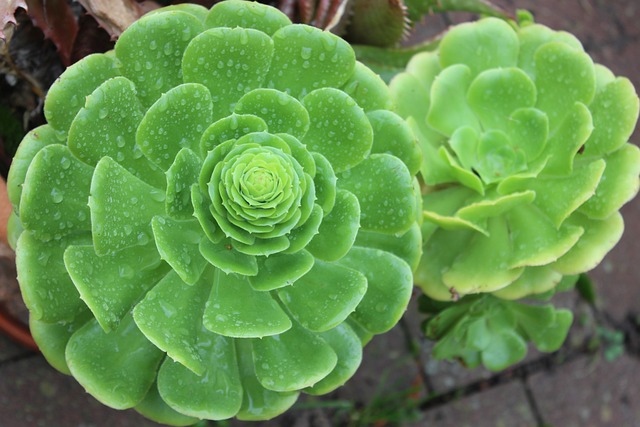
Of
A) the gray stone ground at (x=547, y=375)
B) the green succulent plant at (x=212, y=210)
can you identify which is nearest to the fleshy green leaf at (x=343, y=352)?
the green succulent plant at (x=212, y=210)

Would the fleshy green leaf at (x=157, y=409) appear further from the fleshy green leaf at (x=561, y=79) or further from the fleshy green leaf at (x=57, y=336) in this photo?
the fleshy green leaf at (x=561, y=79)

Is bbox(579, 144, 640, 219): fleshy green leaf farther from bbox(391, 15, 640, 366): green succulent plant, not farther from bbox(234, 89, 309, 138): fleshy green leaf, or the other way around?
bbox(234, 89, 309, 138): fleshy green leaf

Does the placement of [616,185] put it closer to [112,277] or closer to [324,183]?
[324,183]

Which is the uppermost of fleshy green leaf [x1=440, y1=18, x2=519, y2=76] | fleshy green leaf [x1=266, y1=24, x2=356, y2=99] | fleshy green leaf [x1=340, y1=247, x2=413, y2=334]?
fleshy green leaf [x1=266, y1=24, x2=356, y2=99]

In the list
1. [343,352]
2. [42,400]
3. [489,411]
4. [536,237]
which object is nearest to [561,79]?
[536,237]

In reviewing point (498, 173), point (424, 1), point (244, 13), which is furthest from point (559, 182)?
point (244, 13)

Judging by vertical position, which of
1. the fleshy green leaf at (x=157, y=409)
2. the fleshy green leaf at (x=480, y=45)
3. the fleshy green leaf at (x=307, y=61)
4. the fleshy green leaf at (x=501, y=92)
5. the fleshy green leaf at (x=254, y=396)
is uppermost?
the fleshy green leaf at (x=307, y=61)

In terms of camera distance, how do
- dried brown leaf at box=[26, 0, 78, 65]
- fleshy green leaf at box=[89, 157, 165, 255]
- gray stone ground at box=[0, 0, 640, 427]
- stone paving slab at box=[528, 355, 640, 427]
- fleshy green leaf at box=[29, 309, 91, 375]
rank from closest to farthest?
fleshy green leaf at box=[89, 157, 165, 255] → fleshy green leaf at box=[29, 309, 91, 375] → dried brown leaf at box=[26, 0, 78, 65] → gray stone ground at box=[0, 0, 640, 427] → stone paving slab at box=[528, 355, 640, 427]

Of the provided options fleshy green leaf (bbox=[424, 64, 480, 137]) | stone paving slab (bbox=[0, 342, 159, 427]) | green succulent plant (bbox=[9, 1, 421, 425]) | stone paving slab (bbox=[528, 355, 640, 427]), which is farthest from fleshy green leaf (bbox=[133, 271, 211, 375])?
stone paving slab (bbox=[528, 355, 640, 427])
